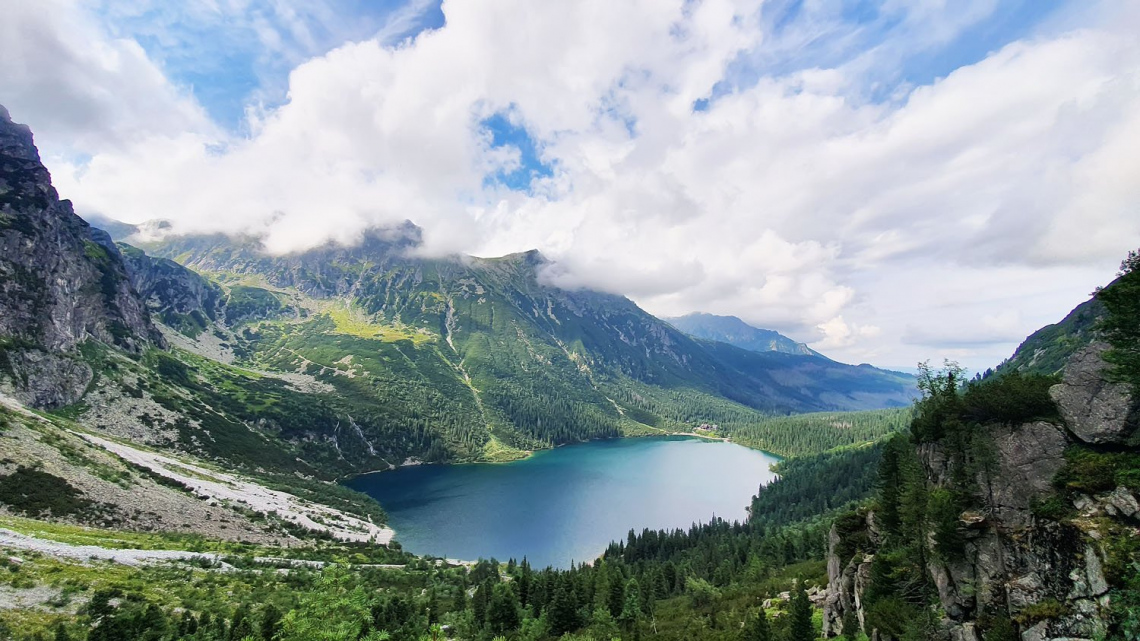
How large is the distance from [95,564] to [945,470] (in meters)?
79.9

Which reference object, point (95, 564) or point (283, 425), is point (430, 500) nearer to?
point (283, 425)

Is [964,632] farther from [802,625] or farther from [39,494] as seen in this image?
[39,494]

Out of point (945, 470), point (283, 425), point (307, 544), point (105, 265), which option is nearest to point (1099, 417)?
point (945, 470)

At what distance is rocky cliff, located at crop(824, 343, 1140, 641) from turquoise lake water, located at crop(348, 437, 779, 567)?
96784mm

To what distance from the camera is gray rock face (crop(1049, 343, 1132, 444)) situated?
2197cm

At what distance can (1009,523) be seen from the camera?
24078 mm

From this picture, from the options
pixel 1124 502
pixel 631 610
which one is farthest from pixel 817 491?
pixel 1124 502

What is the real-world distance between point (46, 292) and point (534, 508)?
15512 centimetres

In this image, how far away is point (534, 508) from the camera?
14975 cm

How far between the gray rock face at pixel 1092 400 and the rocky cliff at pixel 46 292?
173 metres

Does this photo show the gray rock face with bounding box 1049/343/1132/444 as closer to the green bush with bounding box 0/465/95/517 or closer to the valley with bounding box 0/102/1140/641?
the valley with bounding box 0/102/1140/641

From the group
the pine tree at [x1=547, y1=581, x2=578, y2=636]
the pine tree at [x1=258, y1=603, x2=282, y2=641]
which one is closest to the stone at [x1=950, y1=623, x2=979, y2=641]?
the pine tree at [x1=258, y1=603, x2=282, y2=641]

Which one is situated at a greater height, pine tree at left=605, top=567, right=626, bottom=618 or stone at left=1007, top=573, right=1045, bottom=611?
stone at left=1007, top=573, right=1045, bottom=611

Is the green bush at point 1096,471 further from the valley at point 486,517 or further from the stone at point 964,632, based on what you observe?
the stone at point 964,632
